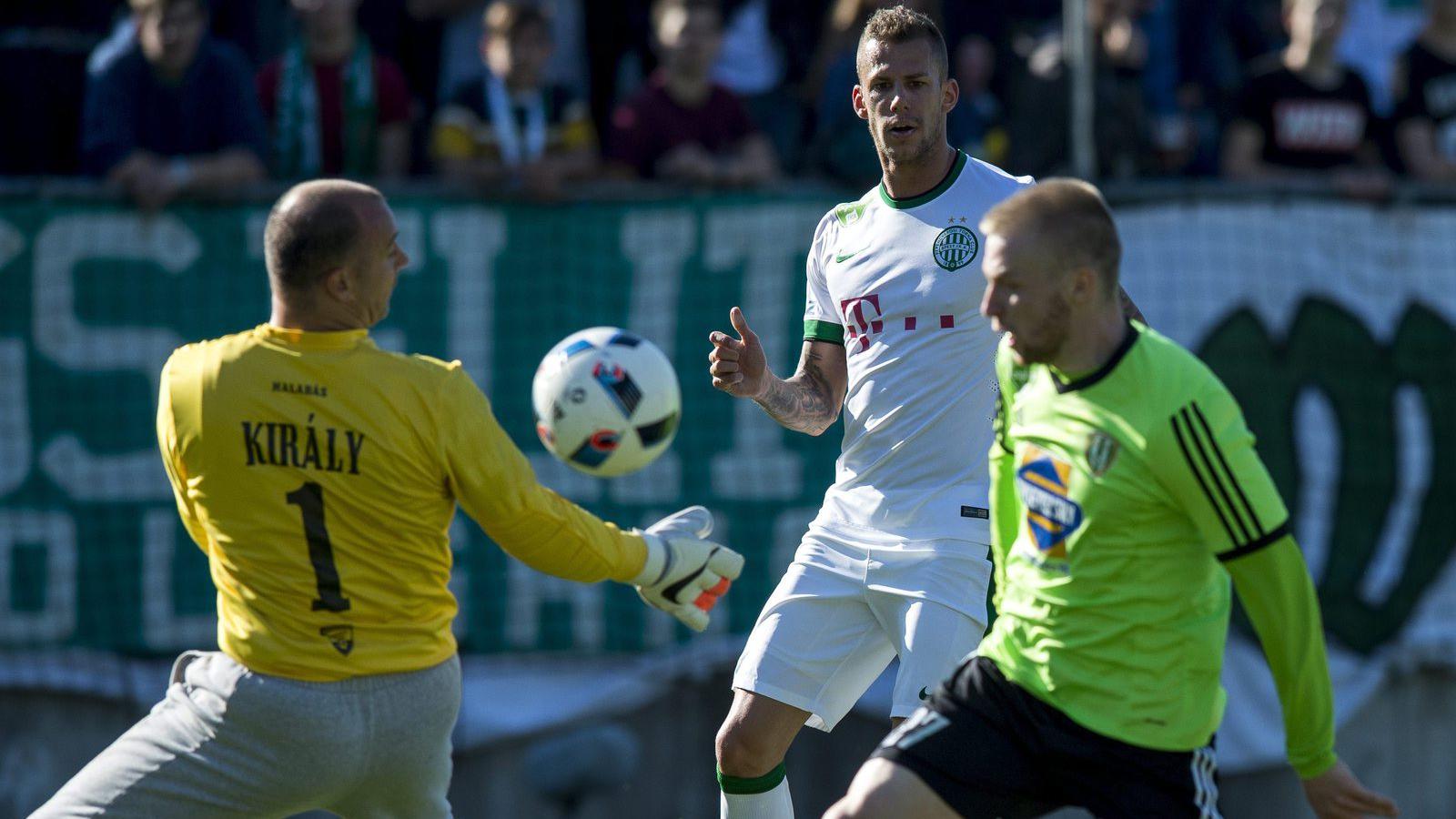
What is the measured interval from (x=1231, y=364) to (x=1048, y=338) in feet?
16.9

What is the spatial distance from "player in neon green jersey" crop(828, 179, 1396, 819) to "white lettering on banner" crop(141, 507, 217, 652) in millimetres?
5097

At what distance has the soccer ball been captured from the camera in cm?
624

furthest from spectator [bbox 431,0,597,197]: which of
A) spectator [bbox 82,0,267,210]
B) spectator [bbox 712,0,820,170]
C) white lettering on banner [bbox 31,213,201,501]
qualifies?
white lettering on banner [bbox 31,213,201,501]

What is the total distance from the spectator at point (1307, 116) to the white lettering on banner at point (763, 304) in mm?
2526

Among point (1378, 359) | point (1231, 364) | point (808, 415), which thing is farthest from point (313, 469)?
point (1378, 359)

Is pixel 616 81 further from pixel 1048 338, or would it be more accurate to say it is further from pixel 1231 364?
pixel 1048 338

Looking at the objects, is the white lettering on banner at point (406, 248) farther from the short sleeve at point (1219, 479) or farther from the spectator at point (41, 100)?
the short sleeve at point (1219, 479)

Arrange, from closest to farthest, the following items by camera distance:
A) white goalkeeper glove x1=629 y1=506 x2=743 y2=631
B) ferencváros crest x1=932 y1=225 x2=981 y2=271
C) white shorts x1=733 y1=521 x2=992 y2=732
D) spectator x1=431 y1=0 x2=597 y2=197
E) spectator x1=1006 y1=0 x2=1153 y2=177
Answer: white goalkeeper glove x1=629 y1=506 x2=743 y2=631 → white shorts x1=733 y1=521 x2=992 y2=732 → ferencváros crest x1=932 y1=225 x2=981 y2=271 → spectator x1=431 y1=0 x2=597 y2=197 → spectator x1=1006 y1=0 x2=1153 y2=177

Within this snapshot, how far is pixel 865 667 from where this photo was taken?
5773mm

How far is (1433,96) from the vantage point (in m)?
9.95

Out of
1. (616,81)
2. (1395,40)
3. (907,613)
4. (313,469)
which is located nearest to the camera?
(313,469)

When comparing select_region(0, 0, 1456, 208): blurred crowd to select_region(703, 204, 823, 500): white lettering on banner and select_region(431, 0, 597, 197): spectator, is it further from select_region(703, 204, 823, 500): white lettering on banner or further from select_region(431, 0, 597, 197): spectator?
select_region(703, 204, 823, 500): white lettering on banner

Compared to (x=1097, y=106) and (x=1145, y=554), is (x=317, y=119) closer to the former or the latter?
(x=1097, y=106)

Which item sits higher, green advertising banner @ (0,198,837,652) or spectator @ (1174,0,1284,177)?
spectator @ (1174,0,1284,177)
